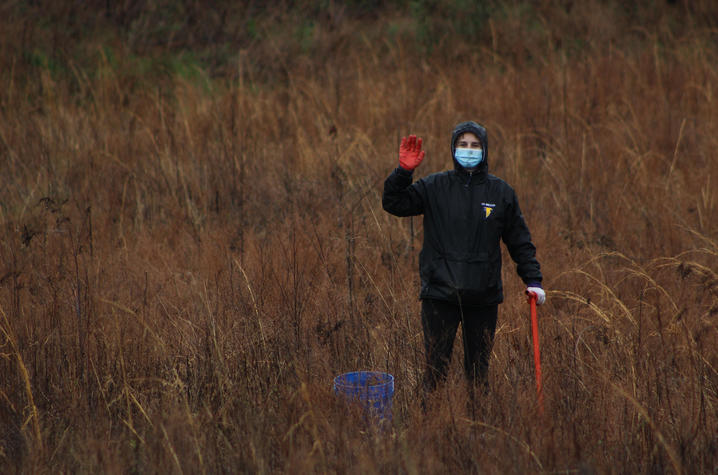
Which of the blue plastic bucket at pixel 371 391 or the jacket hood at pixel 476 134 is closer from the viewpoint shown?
the blue plastic bucket at pixel 371 391

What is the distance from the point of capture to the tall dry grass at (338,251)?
310cm

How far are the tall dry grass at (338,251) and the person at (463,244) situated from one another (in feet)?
0.72

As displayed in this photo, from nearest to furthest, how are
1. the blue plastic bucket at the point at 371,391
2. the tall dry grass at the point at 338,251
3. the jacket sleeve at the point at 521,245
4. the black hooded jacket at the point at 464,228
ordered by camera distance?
the tall dry grass at the point at 338,251 → the blue plastic bucket at the point at 371,391 → the black hooded jacket at the point at 464,228 → the jacket sleeve at the point at 521,245

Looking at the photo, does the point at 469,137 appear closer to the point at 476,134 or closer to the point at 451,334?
the point at 476,134

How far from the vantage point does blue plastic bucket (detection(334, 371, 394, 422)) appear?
3.23 m

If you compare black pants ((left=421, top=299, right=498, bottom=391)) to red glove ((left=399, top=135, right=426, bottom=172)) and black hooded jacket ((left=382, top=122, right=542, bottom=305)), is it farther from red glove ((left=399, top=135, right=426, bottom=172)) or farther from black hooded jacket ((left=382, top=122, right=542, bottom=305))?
red glove ((left=399, top=135, right=426, bottom=172))

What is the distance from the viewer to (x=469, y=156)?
3537 mm

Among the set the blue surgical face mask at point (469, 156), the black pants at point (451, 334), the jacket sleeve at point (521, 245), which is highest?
the blue surgical face mask at point (469, 156)

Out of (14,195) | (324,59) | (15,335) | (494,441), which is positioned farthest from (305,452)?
(324,59)

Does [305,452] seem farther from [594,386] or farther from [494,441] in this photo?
[594,386]

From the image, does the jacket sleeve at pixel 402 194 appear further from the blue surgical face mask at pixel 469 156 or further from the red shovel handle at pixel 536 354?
the red shovel handle at pixel 536 354

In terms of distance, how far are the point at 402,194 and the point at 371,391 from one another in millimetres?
1016

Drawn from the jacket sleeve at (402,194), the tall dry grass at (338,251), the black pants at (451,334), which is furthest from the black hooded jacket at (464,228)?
the tall dry grass at (338,251)

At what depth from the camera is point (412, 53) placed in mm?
10047
